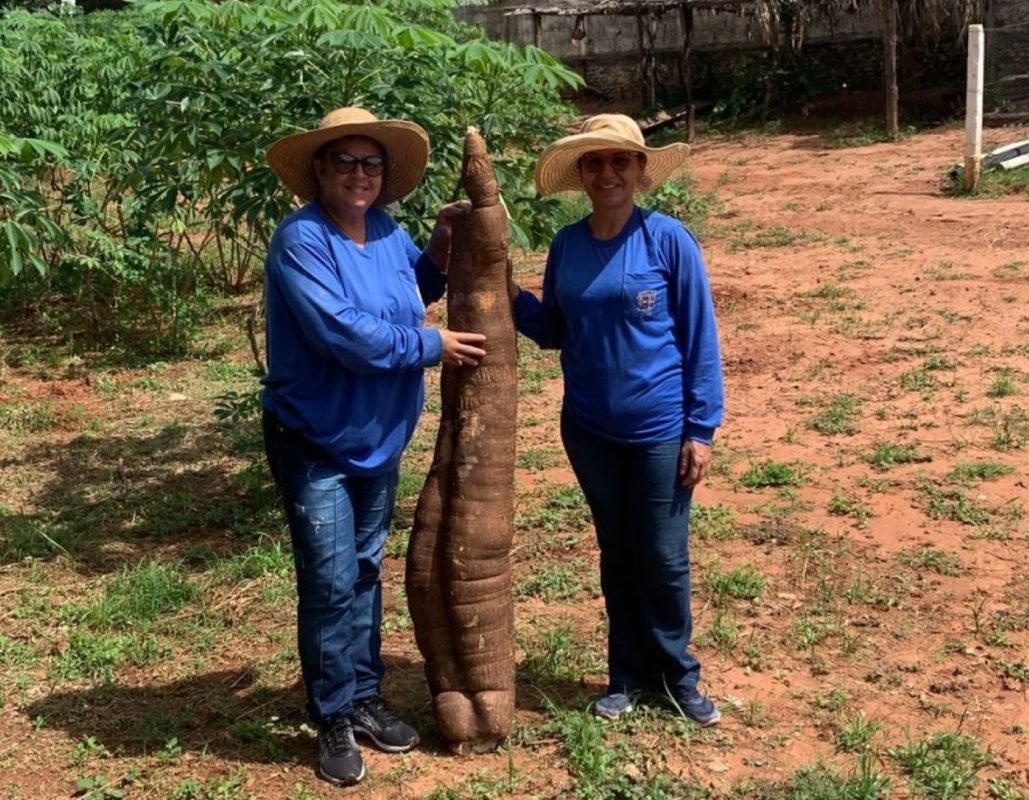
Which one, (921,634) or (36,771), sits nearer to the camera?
(36,771)

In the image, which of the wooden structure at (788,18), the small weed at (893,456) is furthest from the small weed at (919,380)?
the wooden structure at (788,18)

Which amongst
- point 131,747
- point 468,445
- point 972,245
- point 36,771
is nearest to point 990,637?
point 468,445

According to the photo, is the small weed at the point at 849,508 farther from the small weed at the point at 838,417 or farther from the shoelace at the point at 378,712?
the shoelace at the point at 378,712

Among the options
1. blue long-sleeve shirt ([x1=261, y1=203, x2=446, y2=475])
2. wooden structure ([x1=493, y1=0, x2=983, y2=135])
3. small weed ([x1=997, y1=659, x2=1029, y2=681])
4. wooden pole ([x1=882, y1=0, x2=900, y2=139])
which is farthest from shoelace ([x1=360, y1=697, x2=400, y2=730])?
wooden structure ([x1=493, y1=0, x2=983, y2=135])

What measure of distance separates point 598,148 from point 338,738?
1.67m

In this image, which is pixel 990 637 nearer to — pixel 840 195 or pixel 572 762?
pixel 572 762

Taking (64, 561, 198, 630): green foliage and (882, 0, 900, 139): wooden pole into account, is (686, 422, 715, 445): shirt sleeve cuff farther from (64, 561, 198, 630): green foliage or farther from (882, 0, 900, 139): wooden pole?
(882, 0, 900, 139): wooden pole

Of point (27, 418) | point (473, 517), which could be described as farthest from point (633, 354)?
point (27, 418)

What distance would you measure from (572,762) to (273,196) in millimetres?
2170

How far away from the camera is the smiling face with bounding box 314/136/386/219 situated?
9.40 feet

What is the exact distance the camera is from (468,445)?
3084 mm

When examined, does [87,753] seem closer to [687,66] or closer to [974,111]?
[974,111]

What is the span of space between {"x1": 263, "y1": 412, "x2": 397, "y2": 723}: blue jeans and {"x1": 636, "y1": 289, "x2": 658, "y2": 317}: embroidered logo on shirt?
779 mm

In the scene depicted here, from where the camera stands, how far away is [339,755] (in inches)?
122
